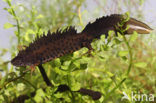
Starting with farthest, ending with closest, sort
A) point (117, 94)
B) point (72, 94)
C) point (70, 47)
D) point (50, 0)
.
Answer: point (50, 0), point (117, 94), point (72, 94), point (70, 47)

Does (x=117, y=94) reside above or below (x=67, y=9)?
below

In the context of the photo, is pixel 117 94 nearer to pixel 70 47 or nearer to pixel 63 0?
pixel 70 47

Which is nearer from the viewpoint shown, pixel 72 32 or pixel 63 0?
pixel 72 32

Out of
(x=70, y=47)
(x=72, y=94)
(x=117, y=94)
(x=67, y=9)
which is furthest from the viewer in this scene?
(x=67, y=9)

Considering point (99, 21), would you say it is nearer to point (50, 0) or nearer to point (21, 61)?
point (21, 61)

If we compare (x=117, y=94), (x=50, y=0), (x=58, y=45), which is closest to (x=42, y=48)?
(x=58, y=45)

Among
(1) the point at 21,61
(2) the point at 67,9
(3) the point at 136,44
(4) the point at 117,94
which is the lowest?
(4) the point at 117,94

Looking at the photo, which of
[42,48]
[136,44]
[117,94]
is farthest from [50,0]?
[42,48]
